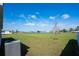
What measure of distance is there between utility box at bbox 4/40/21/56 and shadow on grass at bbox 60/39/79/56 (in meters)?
0.36

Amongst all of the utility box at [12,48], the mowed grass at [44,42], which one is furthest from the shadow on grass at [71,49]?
the utility box at [12,48]

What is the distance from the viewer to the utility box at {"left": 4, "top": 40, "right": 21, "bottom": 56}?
1311mm

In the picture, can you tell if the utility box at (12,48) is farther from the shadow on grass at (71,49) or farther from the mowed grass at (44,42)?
the shadow on grass at (71,49)

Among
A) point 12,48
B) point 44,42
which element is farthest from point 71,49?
point 12,48

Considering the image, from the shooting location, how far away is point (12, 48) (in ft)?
4.30

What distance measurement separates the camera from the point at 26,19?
4.39 feet

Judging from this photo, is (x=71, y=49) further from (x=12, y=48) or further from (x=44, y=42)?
(x=12, y=48)

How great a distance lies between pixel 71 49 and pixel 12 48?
48 centimetres

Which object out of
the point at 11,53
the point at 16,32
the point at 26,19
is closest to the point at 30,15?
the point at 26,19

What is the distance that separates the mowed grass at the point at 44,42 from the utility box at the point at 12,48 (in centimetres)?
5

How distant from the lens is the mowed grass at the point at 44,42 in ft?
4.30

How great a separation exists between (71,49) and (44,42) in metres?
0.23

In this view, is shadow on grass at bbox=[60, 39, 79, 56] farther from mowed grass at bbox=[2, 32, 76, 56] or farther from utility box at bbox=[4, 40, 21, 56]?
utility box at bbox=[4, 40, 21, 56]

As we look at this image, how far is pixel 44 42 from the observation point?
1322 millimetres
